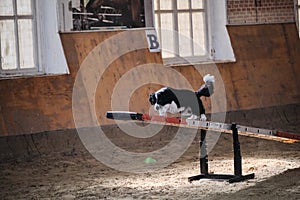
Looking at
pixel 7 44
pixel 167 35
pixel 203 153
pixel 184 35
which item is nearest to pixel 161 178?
pixel 203 153

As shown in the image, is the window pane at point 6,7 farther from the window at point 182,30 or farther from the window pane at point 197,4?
the window pane at point 197,4

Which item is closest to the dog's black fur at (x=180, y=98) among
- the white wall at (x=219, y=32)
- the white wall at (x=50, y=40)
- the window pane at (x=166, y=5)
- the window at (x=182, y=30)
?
the white wall at (x=50, y=40)

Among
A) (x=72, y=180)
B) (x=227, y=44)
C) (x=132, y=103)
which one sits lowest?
(x=72, y=180)

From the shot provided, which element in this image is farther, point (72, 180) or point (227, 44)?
point (227, 44)

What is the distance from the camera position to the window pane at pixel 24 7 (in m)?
9.91

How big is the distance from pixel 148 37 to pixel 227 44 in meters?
1.49

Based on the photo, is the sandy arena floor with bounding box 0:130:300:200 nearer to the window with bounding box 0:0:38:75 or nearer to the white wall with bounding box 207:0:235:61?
the window with bounding box 0:0:38:75

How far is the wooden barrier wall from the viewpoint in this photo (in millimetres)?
9500

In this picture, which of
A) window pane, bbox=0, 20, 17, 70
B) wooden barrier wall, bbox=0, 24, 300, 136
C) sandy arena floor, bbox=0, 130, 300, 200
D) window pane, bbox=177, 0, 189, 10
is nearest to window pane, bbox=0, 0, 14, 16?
window pane, bbox=0, 20, 17, 70

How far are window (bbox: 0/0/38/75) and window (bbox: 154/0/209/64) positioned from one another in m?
1.99

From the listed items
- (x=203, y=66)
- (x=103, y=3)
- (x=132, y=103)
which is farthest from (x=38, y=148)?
(x=203, y=66)

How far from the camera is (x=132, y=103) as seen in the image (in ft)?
34.1

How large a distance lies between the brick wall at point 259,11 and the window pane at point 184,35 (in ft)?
2.04

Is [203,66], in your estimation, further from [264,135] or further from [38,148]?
[264,135]
